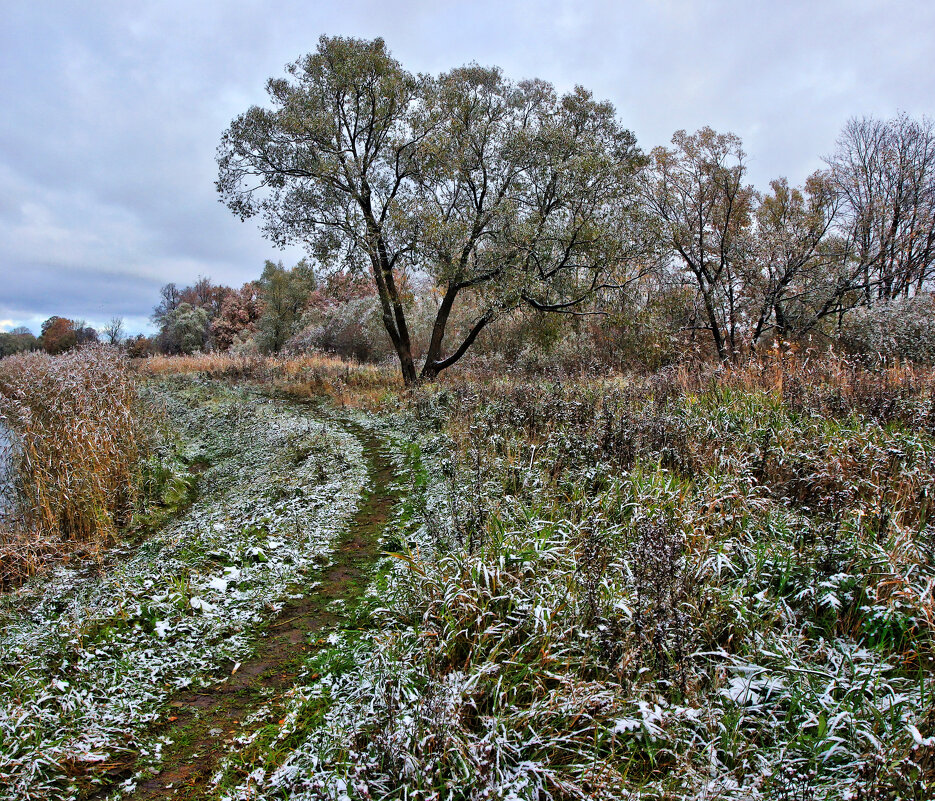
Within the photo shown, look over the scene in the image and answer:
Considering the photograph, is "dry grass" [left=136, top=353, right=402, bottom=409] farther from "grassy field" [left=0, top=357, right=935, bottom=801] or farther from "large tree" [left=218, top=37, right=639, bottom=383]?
"grassy field" [left=0, top=357, right=935, bottom=801]

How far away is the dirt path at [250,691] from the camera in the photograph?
101 inches

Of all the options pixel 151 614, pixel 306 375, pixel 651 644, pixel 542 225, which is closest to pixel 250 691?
pixel 151 614

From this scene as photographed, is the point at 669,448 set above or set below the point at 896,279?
below

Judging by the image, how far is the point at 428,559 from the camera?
4.41 m

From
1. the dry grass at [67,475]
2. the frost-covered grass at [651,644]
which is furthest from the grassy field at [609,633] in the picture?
the dry grass at [67,475]

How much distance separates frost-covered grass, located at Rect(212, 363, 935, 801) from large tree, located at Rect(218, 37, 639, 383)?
8623mm

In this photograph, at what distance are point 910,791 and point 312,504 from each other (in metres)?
5.65

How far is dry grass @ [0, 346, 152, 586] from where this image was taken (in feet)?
16.5

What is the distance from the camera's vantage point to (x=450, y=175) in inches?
539

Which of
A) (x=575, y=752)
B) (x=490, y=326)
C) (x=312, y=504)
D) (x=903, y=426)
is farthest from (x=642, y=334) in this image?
(x=575, y=752)

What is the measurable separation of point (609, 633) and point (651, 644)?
22 centimetres

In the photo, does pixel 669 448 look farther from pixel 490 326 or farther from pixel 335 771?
pixel 490 326

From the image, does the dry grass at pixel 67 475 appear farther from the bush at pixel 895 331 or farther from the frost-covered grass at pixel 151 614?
the bush at pixel 895 331

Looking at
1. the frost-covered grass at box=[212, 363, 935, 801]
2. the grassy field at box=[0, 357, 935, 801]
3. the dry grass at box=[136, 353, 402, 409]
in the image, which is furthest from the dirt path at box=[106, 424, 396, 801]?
the dry grass at box=[136, 353, 402, 409]
